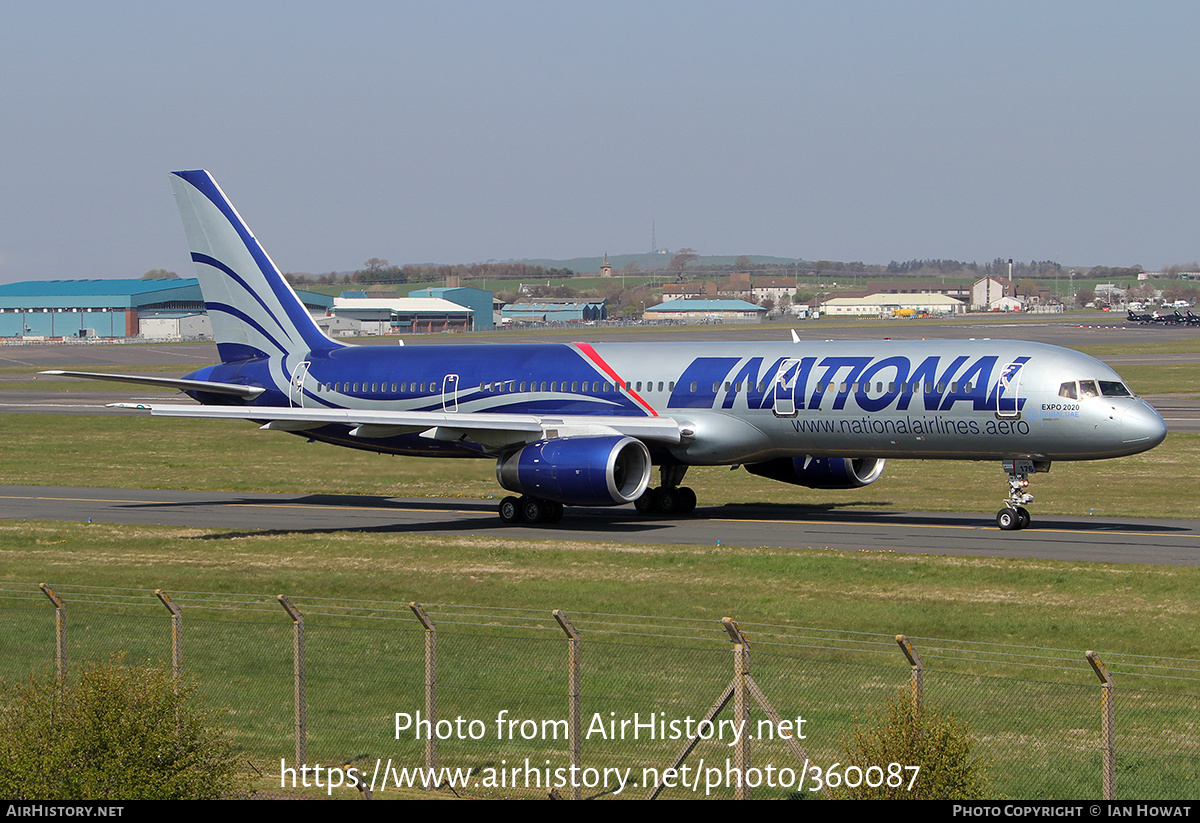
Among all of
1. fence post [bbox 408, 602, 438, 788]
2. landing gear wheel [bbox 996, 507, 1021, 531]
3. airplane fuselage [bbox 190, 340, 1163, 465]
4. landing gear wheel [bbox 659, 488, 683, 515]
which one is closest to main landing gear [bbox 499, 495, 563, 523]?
airplane fuselage [bbox 190, 340, 1163, 465]

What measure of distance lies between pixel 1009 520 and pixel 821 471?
7116mm

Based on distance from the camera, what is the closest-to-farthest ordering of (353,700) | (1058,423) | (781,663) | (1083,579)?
(353,700) → (781,663) → (1083,579) → (1058,423)

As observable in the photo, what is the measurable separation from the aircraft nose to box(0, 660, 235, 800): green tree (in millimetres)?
26471

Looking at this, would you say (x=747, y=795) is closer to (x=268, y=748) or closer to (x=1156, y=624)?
(x=268, y=748)

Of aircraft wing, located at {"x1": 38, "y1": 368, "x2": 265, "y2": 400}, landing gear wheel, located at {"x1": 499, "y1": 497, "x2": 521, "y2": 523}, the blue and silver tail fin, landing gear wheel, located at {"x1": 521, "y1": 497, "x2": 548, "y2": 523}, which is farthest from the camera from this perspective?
the blue and silver tail fin

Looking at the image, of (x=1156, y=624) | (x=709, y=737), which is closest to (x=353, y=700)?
(x=709, y=737)

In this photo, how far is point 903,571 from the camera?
29797 mm

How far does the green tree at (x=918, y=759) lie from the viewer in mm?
13055

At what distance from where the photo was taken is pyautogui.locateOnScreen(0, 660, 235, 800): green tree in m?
13.5

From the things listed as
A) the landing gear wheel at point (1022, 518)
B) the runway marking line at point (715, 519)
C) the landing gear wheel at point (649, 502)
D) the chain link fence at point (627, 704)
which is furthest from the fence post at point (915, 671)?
the landing gear wheel at point (649, 502)

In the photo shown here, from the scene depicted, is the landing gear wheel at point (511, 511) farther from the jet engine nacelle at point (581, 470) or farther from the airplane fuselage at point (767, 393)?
the airplane fuselage at point (767, 393)

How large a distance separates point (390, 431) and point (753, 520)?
11081 mm

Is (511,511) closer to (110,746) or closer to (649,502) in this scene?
(649,502)

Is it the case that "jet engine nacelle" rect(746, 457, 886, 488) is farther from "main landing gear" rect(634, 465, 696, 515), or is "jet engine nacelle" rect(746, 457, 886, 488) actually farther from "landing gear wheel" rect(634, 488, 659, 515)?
"landing gear wheel" rect(634, 488, 659, 515)
